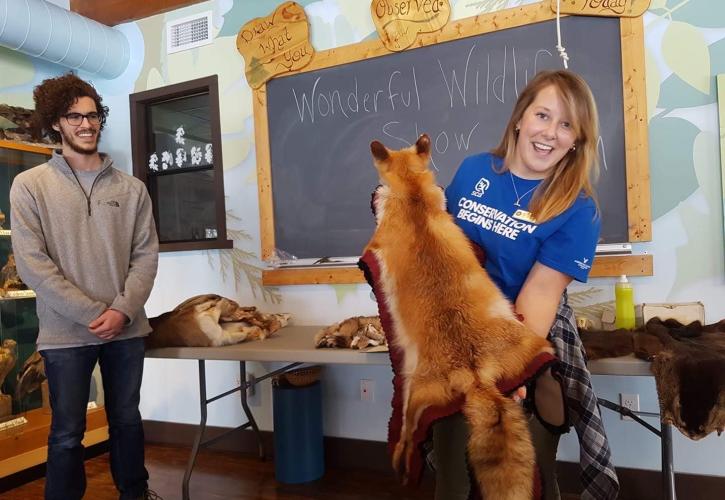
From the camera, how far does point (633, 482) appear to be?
233 centimetres

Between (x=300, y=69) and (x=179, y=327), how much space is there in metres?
1.55

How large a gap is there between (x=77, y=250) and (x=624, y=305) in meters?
2.21

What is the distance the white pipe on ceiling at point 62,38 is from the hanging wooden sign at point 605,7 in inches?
105

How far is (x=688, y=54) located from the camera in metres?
2.21

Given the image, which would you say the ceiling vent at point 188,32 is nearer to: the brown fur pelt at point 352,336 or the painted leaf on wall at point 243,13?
the painted leaf on wall at point 243,13

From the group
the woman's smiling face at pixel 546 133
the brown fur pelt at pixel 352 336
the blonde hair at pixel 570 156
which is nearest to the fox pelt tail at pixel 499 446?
the blonde hair at pixel 570 156

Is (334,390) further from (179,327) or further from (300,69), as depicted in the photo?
(300,69)

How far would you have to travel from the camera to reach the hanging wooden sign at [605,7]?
2.25m

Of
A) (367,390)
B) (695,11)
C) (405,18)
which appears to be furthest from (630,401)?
(405,18)

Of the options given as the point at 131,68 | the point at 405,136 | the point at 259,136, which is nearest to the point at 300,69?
the point at 259,136

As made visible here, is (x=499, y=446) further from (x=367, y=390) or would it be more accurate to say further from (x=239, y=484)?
(x=239, y=484)

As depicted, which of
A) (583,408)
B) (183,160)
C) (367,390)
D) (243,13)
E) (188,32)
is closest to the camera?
(583,408)

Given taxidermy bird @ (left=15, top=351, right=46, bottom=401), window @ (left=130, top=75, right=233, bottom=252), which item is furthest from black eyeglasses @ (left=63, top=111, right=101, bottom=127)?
taxidermy bird @ (left=15, top=351, right=46, bottom=401)

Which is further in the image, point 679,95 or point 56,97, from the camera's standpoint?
point 679,95
